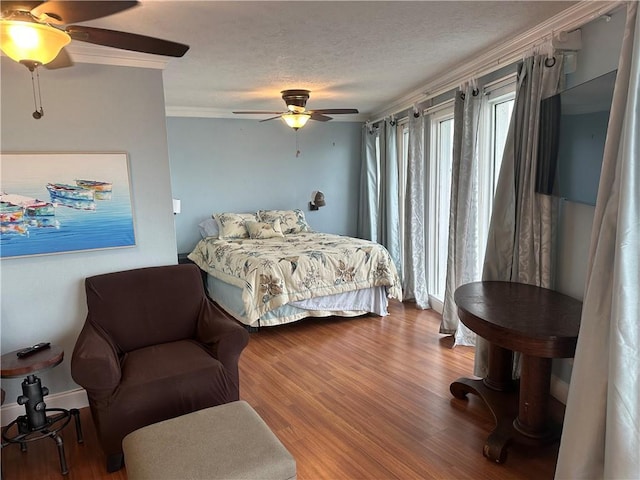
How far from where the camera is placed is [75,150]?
102 inches

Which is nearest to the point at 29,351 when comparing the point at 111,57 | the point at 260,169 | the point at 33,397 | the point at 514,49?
the point at 33,397

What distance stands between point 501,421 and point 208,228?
4058mm

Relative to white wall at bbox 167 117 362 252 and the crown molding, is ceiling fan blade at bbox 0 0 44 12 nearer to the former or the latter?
the crown molding

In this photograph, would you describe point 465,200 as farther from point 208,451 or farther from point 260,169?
point 260,169

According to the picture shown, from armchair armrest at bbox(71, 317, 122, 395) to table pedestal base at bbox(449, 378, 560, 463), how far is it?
1.91 m

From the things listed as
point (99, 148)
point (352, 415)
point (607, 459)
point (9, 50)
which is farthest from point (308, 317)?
point (9, 50)

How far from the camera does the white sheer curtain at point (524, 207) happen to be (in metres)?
2.55

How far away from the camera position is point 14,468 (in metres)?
2.16

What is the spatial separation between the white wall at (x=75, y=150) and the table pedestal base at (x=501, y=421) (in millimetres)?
2236

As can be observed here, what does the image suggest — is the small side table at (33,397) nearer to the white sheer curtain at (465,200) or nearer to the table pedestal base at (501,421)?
the table pedestal base at (501,421)

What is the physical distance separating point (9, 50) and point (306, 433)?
7.38 feet

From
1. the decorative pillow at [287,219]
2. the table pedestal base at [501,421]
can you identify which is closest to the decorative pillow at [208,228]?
the decorative pillow at [287,219]

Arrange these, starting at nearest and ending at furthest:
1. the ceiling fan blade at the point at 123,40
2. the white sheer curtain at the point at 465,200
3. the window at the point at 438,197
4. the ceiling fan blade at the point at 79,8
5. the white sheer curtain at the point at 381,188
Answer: the ceiling fan blade at the point at 79,8 < the ceiling fan blade at the point at 123,40 < the white sheer curtain at the point at 465,200 < the window at the point at 438,197 < the white sheer curtain at the point at 381,188

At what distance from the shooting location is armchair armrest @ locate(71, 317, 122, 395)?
203 cm
